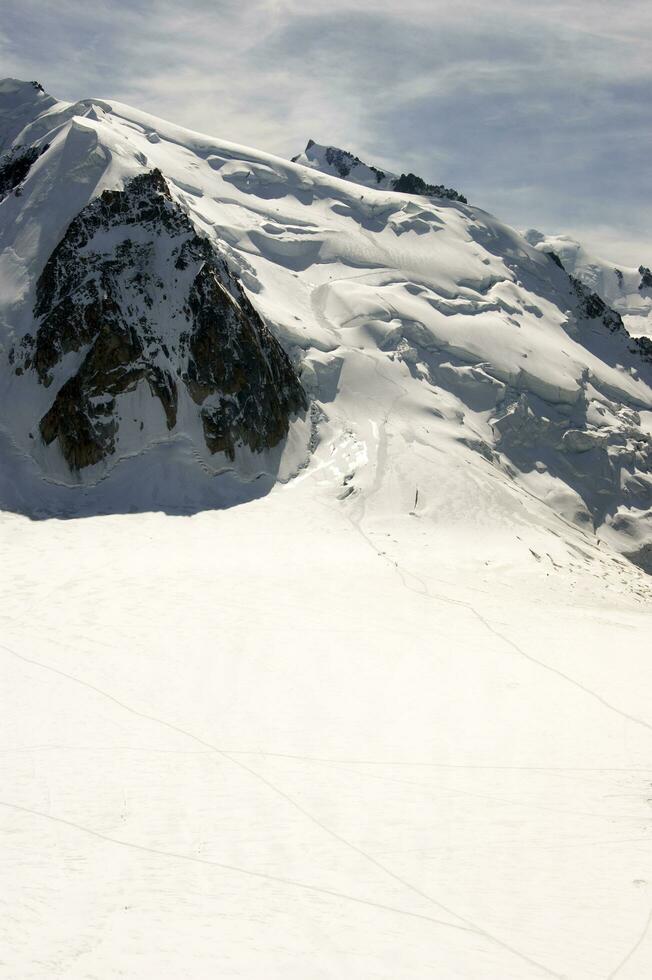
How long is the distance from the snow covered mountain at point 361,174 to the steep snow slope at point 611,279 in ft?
131

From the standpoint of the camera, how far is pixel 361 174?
86.8 meters

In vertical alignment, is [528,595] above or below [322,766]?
below

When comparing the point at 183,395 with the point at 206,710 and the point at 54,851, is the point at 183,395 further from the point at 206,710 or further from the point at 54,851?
the point at 54,851

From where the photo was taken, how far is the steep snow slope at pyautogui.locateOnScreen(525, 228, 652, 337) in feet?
380

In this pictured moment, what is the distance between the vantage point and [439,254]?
2511 inches

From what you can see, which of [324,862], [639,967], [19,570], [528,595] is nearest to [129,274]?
[19,570]

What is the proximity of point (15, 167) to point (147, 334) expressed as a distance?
67.9 feet

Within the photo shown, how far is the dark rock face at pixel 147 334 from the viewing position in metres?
37.7

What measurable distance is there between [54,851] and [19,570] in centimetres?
1546

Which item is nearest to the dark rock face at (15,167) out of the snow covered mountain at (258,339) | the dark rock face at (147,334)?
the snow covered mountain at (258,339)

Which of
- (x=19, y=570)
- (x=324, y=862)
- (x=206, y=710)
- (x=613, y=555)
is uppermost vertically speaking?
(x=324, y=862)

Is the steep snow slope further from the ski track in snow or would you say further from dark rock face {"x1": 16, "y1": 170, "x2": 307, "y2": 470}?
the ski track in snow

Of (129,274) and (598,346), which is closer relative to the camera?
(129,274)

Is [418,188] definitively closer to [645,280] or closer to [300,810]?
[645,280]
